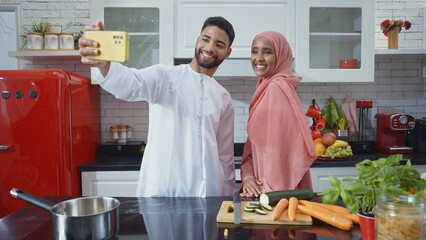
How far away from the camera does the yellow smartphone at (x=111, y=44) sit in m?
1.07

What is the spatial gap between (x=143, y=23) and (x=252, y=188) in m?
1.85

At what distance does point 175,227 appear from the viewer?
1194 millimetres

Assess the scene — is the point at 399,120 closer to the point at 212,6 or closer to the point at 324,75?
the point at 324,75

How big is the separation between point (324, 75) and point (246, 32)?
70 centimetres

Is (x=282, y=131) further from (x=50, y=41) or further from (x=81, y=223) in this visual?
(x=50, y=41)

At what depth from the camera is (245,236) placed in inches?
44.3

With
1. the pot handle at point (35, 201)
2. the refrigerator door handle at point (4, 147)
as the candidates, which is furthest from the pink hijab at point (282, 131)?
the refrigerator door handle at point (4, 147)

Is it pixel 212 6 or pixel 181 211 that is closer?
A: pixel 181 211

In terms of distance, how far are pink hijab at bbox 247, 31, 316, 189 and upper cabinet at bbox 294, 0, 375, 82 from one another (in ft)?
3.51

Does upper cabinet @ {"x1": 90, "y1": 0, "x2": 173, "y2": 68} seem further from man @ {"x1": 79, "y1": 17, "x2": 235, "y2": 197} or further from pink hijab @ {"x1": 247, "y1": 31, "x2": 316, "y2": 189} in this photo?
pink hijab @ {"x1": 247, "y1": 31, "x2": 316, "y2": 189}

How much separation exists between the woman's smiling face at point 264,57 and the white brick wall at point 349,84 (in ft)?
4.66

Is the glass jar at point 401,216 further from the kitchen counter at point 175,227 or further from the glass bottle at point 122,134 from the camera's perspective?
the glass bottle at point 122,134

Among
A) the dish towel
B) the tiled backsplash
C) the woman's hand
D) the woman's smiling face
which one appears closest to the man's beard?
the woman's smiling face

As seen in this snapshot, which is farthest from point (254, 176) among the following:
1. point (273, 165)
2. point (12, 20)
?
point (12, 20)
